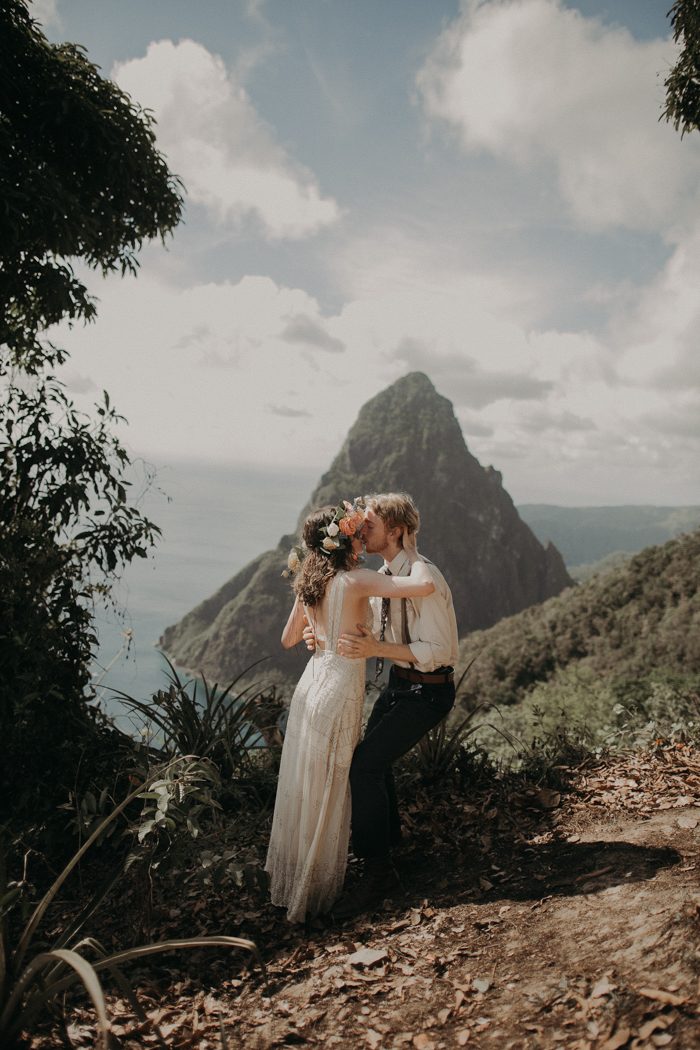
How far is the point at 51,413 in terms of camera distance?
474 cm

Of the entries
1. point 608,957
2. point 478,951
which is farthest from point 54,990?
point 608,957

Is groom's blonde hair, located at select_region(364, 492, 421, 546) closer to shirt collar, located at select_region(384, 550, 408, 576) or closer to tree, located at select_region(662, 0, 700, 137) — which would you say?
shirt collar, located at select_region(384, 550, 408, 576)

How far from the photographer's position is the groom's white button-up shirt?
3.45 m

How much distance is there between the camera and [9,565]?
4.27 meters

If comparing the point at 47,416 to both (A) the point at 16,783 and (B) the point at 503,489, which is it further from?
(B) the point at 503,489

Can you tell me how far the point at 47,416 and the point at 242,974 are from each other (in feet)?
12.4

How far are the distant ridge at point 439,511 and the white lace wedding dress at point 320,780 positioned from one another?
80074mm

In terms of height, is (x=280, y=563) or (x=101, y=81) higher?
(x=101, y=81)

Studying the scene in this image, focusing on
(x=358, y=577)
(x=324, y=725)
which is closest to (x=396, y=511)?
(x=358, y=577)

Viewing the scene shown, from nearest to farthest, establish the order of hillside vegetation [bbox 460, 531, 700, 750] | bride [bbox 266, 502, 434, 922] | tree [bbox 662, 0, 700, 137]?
bride [bbox 266, 502, 434, 922] < tree [bbox 662, 0, 700, 137] < hillside vegetation [bbox 460, 531, 700, 750]

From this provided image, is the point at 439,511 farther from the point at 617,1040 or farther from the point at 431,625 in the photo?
the point at 617,1040

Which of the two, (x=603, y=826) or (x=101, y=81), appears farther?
(x=101, y=81)

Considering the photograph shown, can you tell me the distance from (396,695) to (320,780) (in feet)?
1.99

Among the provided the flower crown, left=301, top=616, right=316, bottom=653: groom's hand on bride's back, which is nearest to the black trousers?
left=301, top=616, right=316, bottom=653: groom's hand on bride's back
